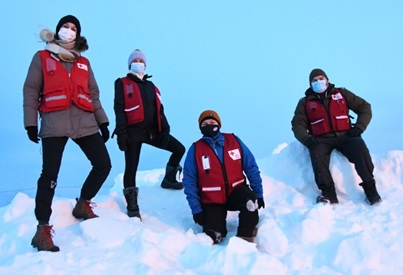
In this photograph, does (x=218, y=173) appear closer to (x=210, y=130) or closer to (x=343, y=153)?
(x=210, y=130)

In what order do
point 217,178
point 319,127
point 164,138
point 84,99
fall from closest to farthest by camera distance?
point 84,99
point 217,178
point 164,138
point 319,127

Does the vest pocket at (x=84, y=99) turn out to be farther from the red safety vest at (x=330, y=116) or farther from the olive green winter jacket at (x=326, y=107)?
the red safety vest at (x=330, y=116)

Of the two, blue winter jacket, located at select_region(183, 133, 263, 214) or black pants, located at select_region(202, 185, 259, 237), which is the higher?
blue winter jacket, located at select_region(183, 133, 263, 214)

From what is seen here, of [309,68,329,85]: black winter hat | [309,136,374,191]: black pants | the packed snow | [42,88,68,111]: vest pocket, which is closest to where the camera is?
the packed snow

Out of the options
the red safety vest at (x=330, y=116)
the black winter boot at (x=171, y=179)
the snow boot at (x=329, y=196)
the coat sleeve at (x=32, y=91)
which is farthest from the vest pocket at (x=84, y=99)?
the red safety vest at (x=330, y=116)

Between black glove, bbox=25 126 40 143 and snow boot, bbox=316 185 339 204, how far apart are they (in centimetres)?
380

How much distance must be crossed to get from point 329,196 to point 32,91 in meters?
4.11

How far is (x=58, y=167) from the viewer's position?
3824mm

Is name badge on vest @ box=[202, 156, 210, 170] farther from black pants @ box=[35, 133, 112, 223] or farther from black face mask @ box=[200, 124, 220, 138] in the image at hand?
black pants @ box=[35, 133, 112, 223]

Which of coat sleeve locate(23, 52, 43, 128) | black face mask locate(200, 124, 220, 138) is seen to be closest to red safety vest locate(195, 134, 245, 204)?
black face mask locate(200, 124, 220, 138)

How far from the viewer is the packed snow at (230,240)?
335 cm

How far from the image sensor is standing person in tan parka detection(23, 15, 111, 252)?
3.74 m

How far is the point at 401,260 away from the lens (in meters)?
3.73

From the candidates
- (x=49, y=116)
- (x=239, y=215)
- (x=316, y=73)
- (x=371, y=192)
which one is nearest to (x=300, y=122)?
(x=316, y=73)
